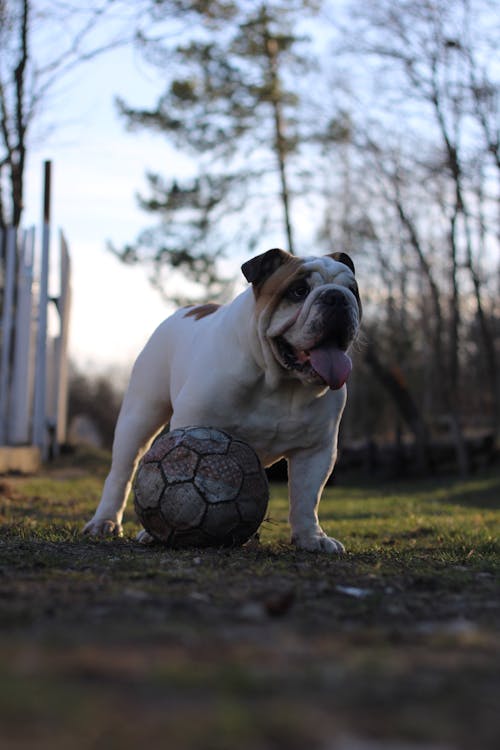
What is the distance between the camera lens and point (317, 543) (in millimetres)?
4684

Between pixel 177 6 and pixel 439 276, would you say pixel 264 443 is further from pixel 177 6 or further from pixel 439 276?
pixel 439 276

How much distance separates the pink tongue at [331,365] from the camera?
4.54 m

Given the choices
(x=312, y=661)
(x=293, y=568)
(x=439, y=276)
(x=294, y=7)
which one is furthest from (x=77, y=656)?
(x=439, y=276)

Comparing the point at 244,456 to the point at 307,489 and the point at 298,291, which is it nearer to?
the point at 307,489

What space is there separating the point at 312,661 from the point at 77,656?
54cm

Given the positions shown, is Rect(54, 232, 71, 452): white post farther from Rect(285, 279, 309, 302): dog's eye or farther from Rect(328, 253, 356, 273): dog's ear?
Rect(285, 279, 309, 302): dog's eye

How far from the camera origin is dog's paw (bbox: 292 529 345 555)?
4.59 meters

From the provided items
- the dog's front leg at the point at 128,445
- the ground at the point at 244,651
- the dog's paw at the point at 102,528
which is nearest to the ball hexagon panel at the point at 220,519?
the ground at the point at 244,651

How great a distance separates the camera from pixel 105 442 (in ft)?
94.7

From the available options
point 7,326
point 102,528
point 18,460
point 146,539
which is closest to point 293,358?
point 146,539

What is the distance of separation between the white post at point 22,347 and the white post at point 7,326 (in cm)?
15

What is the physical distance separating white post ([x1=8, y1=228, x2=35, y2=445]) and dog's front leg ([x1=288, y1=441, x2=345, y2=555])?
→ 29.7 ft

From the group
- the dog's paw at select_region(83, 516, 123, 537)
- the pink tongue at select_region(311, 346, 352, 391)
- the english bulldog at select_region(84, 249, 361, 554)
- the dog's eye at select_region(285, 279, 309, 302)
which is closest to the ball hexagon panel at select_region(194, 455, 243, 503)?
the english bulldog at select_region(84, 249, 361, 554)

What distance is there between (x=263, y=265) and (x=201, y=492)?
135 cm
